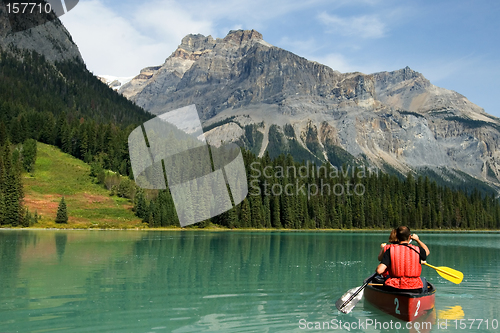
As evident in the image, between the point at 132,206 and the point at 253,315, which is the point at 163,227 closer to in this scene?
the point at 132,206

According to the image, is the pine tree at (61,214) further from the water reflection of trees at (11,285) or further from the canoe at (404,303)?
the canoe at (404,303)

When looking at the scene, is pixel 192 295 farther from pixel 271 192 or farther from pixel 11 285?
pixel 271 192

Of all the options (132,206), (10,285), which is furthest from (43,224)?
(10,285)

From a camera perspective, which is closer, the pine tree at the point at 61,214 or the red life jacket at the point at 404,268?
the red life jacket at the point at 404,268

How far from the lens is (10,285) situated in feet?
85.3

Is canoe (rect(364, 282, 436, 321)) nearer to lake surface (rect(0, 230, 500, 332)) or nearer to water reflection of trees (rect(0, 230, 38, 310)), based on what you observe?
lake surface (rect(0, 230, 500, 332))

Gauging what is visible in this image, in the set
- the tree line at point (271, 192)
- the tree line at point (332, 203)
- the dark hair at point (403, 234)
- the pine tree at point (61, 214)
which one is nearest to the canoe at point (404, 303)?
the dark hair at point (403, 234)

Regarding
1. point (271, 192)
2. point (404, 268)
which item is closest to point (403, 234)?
point (404, 268)

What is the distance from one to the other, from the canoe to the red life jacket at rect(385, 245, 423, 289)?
1.65 feet

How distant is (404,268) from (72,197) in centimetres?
10336

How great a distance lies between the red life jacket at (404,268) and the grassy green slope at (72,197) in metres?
85.9

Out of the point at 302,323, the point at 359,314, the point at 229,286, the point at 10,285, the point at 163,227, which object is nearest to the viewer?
the point at 302,323

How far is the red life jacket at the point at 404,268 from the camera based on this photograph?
63.8 ft

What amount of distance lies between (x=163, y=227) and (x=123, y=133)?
5897 cm
